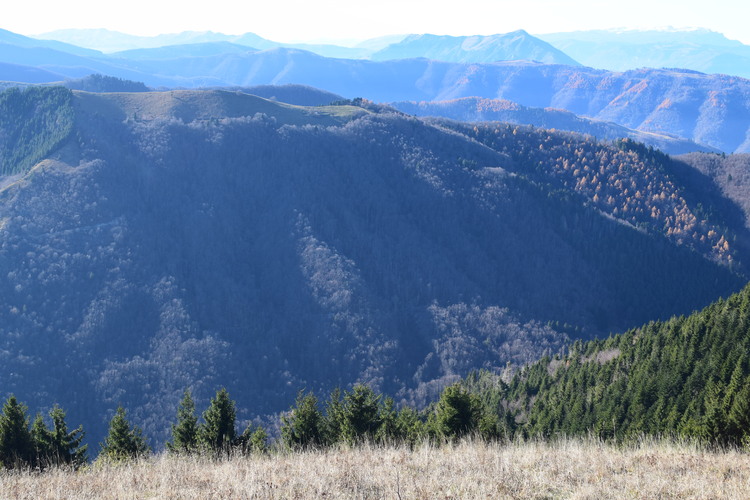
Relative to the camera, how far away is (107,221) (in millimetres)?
160375

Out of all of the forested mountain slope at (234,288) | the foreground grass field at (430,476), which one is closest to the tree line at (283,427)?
the foreground grass field at (430,476)

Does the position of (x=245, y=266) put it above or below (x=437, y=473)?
below

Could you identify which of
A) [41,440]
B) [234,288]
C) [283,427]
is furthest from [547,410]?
[234,288]

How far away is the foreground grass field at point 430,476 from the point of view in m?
16.7

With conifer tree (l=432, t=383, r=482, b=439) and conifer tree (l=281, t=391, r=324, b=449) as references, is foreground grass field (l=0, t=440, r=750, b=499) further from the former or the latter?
conifer tree (l=281, t=391, r=324, b=449)

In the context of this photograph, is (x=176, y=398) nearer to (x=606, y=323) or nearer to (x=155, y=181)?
(x=155, y=181)

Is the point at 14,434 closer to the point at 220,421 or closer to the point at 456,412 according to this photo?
the point at 220,421

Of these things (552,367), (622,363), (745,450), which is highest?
(745,450)

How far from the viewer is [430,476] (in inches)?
722

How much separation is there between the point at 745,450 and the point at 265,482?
63.6 feet

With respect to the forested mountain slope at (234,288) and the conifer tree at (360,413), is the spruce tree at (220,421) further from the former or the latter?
the forested mountain slope at (234,288)

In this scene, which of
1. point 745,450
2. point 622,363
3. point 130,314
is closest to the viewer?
point 745,450

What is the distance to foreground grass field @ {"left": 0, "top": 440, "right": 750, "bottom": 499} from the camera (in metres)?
16.7

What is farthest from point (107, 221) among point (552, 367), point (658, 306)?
point (658, 306)
